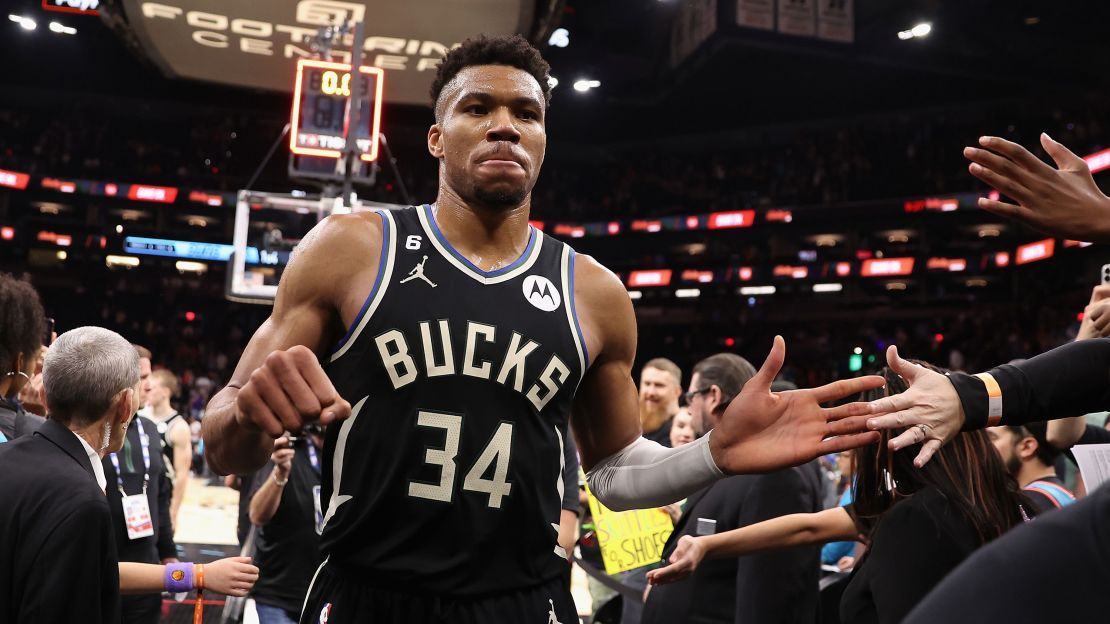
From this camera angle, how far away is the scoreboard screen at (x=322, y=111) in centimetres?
1072

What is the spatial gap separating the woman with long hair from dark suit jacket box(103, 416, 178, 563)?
9.43 feet

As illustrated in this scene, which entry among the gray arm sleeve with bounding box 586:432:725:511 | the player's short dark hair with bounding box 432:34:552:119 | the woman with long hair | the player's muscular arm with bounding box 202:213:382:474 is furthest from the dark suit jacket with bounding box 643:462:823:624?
the player's muscular arm with bounding box 202:213:382:474

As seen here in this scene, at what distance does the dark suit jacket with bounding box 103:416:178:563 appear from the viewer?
15.1 feet

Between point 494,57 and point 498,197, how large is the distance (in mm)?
439

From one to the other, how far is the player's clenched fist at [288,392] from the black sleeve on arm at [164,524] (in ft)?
12.9

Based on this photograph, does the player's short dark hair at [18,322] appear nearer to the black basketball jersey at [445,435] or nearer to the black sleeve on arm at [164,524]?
the black basketball jersey at [445,435]

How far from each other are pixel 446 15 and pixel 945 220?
1678 centimetres

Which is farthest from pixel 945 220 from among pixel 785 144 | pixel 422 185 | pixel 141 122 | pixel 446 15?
pixel 141 122

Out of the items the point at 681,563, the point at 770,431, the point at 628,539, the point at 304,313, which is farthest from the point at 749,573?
the point at 304,313

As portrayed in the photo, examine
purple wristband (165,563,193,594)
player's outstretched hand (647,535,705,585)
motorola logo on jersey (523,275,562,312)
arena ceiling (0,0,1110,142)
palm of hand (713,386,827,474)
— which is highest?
arena ceiling (0,0,1110,142)

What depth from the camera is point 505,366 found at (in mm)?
2316

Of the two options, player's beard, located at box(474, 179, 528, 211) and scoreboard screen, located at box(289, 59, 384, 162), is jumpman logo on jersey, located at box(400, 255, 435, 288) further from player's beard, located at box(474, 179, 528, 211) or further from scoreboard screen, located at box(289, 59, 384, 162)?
scoreboard screen, located at box(289, 59, 384, 162)

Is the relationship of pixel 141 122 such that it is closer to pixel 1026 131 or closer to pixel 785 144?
pixel 785 144

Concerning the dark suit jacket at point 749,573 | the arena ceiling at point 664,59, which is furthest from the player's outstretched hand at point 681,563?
the arena ceiling at point 664,59
